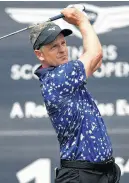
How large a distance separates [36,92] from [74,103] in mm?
1164

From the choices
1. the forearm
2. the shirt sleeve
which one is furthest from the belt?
the forearm

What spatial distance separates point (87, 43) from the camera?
3.10 meters

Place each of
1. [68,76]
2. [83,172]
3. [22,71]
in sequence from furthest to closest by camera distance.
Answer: [22,71]
[83,172]
[68,76]

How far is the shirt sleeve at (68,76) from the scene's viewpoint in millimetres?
3025

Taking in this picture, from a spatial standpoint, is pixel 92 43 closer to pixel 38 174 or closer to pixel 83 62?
pixel 83 62

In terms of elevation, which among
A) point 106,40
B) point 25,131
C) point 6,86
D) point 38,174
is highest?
point 106,40

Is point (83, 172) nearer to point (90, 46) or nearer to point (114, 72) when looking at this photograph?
point (90, 46)

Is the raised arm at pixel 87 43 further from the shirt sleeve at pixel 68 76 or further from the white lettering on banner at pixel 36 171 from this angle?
the white lettering on banner at pixel 36 171

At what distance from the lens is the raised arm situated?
121 inches

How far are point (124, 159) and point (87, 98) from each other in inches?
48.9

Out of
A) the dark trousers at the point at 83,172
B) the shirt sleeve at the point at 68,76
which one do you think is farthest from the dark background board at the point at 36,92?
the shirt sleeve at the point at 68,76

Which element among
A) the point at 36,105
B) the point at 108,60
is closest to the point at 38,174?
the point at 36,105

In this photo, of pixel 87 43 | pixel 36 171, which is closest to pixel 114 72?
pixel 36 171

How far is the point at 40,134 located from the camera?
4.23 m
